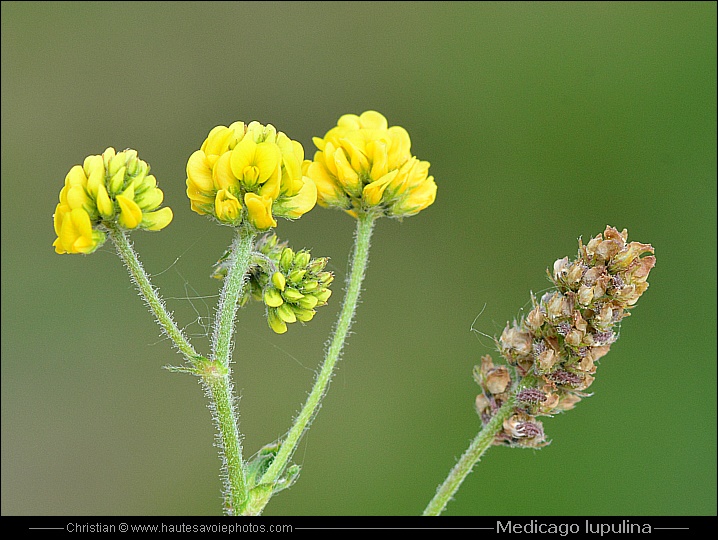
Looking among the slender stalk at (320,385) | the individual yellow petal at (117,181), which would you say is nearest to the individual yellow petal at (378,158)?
the slender stalk at (320,385)

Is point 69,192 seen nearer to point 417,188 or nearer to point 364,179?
→ point 364,179

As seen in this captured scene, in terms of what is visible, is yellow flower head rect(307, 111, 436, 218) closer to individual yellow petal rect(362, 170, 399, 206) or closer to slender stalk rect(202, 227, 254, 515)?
individual yellow petal rect(362, 170, 399, 206)

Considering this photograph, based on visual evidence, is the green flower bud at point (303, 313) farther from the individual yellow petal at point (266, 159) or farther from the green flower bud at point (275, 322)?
the individual yellow petal at point (266, 159)

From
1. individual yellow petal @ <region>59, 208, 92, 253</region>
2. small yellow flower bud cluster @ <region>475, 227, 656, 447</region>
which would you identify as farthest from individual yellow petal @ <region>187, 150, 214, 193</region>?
small yellow flower bud cluster @ <region>475, 227, 656, 447</region>

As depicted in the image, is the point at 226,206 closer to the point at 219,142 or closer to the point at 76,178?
the point at 219,142

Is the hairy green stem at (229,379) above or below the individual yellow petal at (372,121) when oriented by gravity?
below

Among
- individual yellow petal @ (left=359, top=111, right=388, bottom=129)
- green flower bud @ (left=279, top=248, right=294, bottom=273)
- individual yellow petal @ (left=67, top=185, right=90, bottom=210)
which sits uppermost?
individual yellow petal @ (left=359, top=111, right=388, bottom=129)

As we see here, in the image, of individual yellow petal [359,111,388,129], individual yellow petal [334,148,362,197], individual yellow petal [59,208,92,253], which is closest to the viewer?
individual yellow petal [59,208,92,253]
